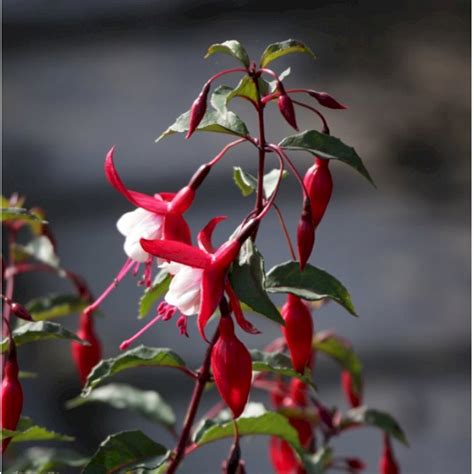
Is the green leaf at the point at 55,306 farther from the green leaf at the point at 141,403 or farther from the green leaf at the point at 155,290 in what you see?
the green leaf at the point at 155,290

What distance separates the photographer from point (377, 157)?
7.31 feet

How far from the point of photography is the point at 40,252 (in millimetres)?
996

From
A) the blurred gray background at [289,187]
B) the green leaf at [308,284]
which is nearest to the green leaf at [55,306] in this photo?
the green leaf at [308,284]

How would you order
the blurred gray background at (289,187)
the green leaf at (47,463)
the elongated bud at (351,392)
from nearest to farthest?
the green leaf at (47,463)
the elongated bud at (351,392)
the blurred gray background at (289,187)

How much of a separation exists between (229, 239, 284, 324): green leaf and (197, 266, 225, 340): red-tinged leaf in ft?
0.04

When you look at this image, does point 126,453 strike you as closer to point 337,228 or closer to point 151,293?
point 151,293

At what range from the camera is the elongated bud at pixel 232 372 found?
60cm

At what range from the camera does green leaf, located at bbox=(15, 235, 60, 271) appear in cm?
97

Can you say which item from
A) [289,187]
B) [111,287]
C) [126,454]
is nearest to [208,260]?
[111,287]

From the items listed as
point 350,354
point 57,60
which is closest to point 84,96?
point 57,60

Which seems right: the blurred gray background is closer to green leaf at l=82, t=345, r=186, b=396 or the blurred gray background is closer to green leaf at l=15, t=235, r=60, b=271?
green leaf at l=15, t=235, r=60, b=271

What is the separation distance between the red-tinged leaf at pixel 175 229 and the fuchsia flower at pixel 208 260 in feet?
0.15

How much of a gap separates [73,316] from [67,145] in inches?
15.2

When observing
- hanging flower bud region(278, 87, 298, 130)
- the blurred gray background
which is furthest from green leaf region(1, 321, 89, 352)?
the blurred gray background
